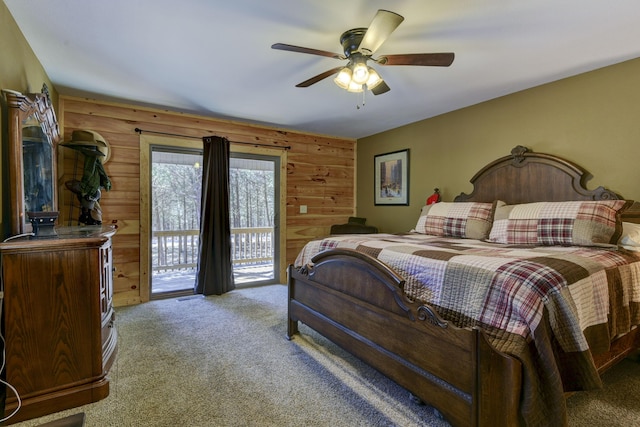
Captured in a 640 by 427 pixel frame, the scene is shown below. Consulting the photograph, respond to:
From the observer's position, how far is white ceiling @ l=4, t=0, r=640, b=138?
1.77 metres

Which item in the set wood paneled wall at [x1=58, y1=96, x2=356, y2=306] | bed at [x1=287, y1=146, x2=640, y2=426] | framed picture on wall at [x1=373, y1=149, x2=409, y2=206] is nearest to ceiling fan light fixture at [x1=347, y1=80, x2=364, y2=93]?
bed at [x1=287, y1=146, x2=640, y2=426]

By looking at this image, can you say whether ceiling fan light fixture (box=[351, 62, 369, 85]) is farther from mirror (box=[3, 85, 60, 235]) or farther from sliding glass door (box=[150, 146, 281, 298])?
sliding glass door (box=[150, 146, 281, 298])

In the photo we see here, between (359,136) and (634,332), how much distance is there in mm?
3842

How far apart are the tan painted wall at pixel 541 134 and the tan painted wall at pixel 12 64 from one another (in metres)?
3.80

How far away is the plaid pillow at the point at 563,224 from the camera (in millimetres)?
2037

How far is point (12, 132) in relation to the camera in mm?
1760

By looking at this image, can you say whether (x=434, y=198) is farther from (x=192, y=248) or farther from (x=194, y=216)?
(x=192, y=248)

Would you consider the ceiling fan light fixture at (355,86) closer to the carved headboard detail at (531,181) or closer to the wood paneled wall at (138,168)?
the carved headboard detail at (531,181)

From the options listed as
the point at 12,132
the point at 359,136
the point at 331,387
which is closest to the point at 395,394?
the point at 331,387

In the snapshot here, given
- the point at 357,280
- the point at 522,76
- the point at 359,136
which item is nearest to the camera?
the point at 357,280

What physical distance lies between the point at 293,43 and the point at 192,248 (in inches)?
128

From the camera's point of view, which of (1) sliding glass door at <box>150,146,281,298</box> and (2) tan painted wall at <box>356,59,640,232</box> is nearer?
(2) tan painted wall at <box>356,59,640,232</box>

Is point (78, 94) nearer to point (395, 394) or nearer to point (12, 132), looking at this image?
point (12, 132)

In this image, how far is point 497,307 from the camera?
1301 mm
